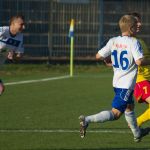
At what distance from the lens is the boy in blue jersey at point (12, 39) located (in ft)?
37.0

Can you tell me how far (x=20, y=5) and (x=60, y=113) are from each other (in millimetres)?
14038

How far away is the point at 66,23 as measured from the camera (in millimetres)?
28328

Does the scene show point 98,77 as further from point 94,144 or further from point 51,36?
point 94,144

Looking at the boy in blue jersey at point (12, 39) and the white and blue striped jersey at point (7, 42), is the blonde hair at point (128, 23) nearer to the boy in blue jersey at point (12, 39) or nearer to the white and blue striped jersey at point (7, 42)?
the boy in blue jersey at point (12, 39)

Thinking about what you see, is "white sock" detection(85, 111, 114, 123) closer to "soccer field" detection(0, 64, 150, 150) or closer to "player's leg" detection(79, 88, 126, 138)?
"player's leg" detection(79, 88, 126, 138)

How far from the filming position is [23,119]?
1326 centimetres

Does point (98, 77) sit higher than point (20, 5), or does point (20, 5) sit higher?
point (20, 5)

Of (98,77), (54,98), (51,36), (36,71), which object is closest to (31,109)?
(54,98)

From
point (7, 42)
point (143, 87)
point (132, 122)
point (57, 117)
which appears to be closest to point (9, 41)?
point (7, 42)

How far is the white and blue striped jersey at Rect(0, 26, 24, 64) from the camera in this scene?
37.5 feet

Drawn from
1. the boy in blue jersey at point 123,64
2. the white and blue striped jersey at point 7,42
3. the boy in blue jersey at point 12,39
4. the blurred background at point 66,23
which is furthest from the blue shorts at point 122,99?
the blurred background at point 66,23

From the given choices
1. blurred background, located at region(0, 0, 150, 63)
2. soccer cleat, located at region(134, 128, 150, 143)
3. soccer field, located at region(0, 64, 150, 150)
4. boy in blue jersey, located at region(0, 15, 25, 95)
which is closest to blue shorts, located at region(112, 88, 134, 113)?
soccer field, located at region(0, 64, 150, 150)

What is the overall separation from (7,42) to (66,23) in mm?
16917

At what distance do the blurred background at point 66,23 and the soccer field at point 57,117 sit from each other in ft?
18.7
